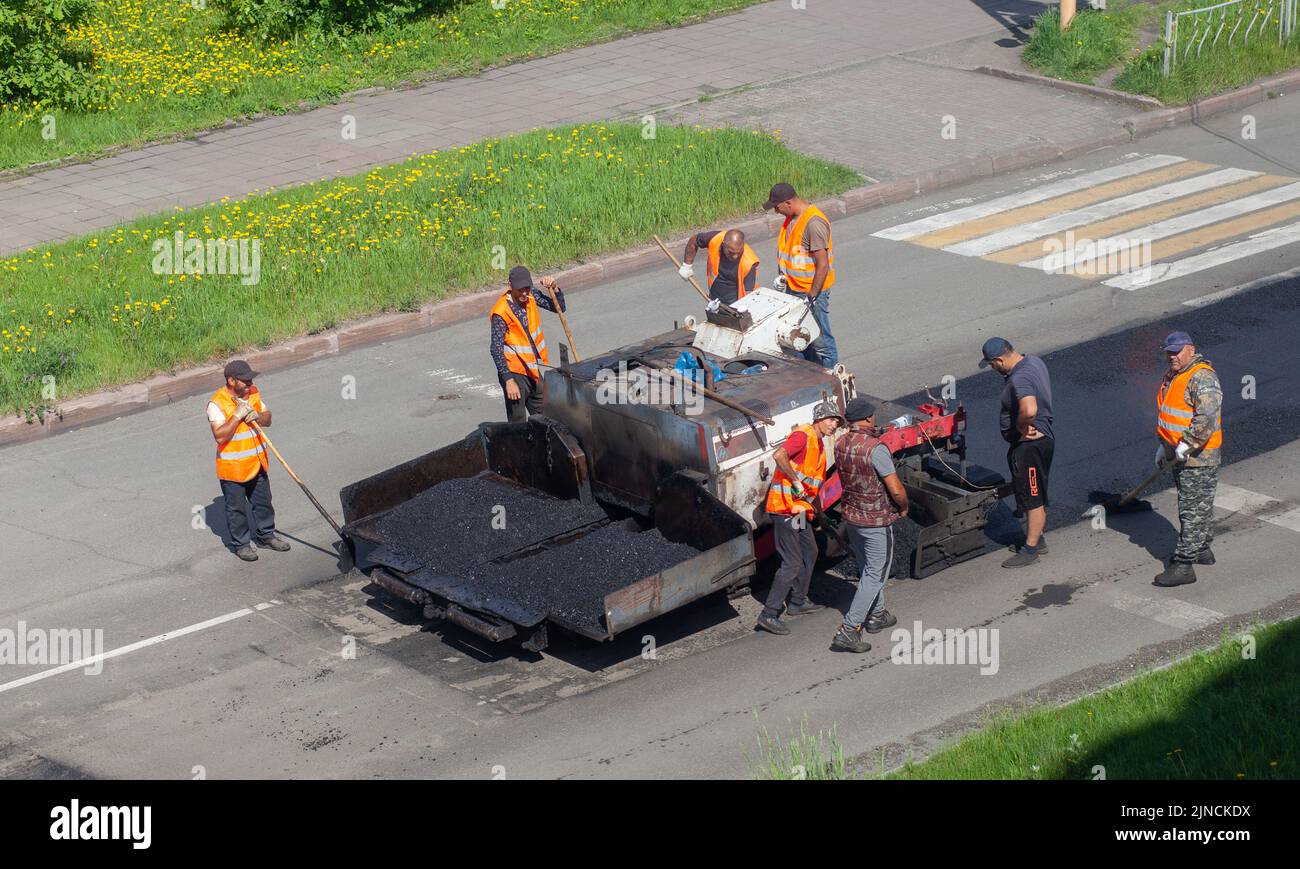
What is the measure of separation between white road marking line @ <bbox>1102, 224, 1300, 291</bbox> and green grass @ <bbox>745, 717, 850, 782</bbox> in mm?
8462

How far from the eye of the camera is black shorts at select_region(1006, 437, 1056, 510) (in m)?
11.0

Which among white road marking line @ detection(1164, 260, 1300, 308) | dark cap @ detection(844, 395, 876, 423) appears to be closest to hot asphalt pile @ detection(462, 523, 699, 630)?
dark cap @ detection(844, 395, 876, 423)

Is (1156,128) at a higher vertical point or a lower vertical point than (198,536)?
higher

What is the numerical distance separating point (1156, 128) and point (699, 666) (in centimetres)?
1422

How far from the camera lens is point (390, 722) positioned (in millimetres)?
9602

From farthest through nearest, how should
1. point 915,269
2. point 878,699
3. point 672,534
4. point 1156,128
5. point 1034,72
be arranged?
1. point 1034,72
2. point 1156,128
3. point 915,269
4. point 672,534
5. point 878,699

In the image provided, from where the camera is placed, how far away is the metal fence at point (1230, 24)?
74.5 feet

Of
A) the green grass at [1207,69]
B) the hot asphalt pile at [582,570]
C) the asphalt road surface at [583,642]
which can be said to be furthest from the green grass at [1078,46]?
the hot asphalt pile at [582,570]

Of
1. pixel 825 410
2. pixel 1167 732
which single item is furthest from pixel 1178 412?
pixel 1167 732

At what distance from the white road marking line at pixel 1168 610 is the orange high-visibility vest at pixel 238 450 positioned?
619 centimetres

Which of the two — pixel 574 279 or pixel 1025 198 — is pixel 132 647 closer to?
pixel 574 279

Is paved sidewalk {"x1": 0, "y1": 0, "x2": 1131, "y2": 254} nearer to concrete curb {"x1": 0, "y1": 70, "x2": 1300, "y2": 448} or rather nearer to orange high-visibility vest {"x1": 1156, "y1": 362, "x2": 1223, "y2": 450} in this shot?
concrete curb {"x1": 0, "y1": 70, "x2": 1300, "y2": 448}

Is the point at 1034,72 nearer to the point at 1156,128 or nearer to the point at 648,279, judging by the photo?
the point at 1156,128
